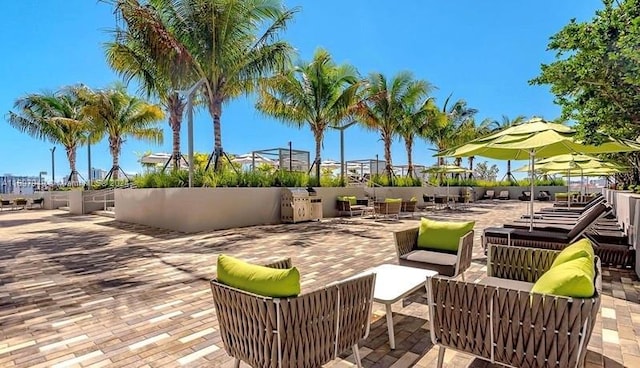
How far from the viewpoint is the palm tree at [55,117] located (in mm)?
19609

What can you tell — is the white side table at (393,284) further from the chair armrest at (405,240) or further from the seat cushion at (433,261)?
the chair armrest at (405,240)

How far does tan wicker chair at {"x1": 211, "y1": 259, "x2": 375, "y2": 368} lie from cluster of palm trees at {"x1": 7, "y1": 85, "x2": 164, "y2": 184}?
18.7m

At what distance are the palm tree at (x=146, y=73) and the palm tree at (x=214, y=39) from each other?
47 cm

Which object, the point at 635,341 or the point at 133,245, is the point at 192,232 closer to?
the point at 133,245

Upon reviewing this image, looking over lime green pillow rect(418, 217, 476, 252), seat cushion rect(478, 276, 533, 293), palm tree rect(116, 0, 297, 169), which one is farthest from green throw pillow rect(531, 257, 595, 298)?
palm tree rect(116, 0, 297, 169)

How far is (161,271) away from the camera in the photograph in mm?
5543

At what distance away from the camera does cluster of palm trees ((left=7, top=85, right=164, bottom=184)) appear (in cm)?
1767

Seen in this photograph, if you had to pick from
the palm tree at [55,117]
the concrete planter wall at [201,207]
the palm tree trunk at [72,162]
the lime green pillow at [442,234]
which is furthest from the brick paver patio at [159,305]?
the palm tree trunk at [72,162]

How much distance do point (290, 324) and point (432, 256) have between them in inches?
109

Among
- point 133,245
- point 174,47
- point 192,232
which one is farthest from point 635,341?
point 174,47

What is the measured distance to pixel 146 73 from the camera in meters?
12.5

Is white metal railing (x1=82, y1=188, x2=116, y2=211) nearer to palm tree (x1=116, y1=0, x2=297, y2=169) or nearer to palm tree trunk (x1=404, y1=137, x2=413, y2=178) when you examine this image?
palm tree (x1=116, y1=0, x2=297, y2=169)

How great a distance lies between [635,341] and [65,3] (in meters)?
16.0

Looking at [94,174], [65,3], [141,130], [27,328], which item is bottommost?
[27,328]
